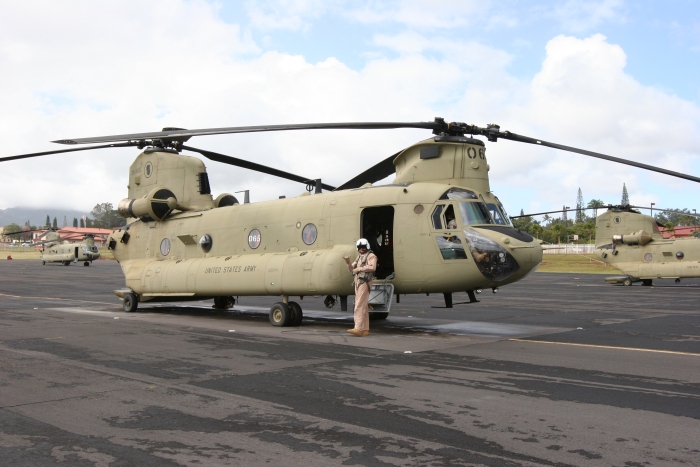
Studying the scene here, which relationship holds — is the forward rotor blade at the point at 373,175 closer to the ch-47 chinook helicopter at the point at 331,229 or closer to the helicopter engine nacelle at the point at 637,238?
the ch-47 chinook helicopter at the point at 331,229

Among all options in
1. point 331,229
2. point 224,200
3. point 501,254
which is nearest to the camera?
point 501,254

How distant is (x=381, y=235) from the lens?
1551 centimetres

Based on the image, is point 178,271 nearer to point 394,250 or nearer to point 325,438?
point 394,250

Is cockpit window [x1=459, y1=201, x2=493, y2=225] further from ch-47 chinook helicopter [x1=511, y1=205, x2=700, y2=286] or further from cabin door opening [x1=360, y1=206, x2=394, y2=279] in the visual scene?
ch-47 chinook helicopter [x1=511, y1=205, x2=700, y2=286]

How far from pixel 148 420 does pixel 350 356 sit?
14.5 ft

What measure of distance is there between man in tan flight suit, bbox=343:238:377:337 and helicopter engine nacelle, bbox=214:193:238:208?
301 inches

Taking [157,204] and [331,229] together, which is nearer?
[331,229]

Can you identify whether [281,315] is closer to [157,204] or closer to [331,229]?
[331,229]

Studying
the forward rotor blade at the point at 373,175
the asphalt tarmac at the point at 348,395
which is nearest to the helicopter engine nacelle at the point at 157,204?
the asphalt tarmac at the point at 348,395

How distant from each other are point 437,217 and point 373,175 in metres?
Result: 3.43

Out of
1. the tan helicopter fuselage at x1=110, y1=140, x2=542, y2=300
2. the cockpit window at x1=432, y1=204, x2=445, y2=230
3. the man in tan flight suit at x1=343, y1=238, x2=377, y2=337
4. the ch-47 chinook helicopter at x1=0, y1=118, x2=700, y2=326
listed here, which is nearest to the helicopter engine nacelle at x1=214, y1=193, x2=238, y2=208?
the ch-47 chinook helicopter at x1=0, y1=118, x2=700, y2=326

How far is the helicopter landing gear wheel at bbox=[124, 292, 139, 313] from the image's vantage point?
18.6m

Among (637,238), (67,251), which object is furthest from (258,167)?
(67,251)

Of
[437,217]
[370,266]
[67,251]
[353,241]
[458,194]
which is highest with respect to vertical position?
[458,194]
